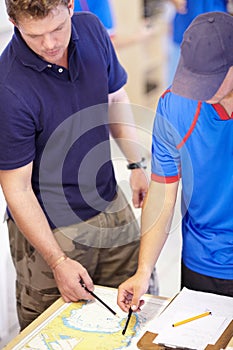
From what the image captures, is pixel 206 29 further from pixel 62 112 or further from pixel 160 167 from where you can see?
pixel 62 112

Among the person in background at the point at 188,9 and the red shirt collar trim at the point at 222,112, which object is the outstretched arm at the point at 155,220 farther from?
the person in background at the point at 188,9

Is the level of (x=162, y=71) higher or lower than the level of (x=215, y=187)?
lower

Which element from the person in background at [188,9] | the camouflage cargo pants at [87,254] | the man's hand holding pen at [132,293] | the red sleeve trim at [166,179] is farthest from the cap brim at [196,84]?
the person in background at [188,9]

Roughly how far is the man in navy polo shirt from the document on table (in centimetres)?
23

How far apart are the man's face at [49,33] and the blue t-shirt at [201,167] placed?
30cm

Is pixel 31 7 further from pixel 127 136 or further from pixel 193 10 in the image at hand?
pixel 193 10

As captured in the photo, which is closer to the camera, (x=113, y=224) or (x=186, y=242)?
(x=186, y=242)

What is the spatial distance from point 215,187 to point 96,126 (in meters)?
0.45

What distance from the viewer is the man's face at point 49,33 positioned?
1565 mm

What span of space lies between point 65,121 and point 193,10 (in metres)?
1.82

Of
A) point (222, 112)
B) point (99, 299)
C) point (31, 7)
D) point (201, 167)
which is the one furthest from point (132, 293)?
point (31, 7)

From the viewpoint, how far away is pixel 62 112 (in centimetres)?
175

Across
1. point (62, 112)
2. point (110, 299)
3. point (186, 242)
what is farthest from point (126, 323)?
point (62, 112)

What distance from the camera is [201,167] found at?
1.56 meters
